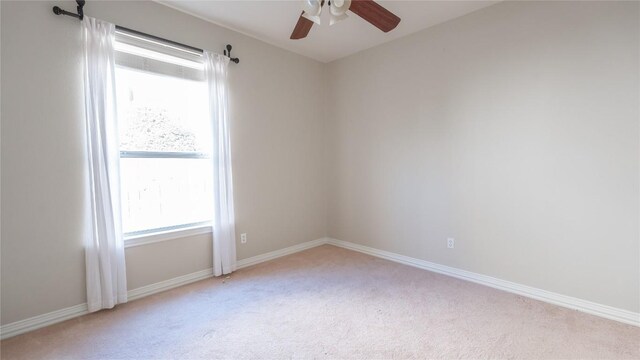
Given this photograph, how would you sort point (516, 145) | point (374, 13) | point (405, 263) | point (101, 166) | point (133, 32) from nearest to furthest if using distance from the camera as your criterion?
1. point (374, 13)
2. point (101, 166)
3. point (133, 32)
4. point (516, 145)
5. point (405, 263)

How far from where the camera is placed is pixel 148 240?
2.67 metres

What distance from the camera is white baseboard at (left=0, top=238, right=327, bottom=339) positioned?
6.75 feet

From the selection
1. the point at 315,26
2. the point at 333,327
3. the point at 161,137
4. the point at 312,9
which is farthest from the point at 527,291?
the point at 161,137

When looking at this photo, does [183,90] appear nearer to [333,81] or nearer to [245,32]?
[245,32]

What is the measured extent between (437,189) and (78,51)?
3.47m

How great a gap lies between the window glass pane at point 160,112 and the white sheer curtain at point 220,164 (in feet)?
0.30

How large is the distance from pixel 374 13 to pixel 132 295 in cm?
304

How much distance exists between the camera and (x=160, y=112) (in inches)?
109

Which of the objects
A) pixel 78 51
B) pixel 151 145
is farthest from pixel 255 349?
pixel 78 51

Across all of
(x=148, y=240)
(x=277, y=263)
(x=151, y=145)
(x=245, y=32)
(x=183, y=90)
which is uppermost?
(x=245, y=32)

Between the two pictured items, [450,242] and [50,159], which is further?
[450,242]

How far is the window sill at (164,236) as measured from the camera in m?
2.58

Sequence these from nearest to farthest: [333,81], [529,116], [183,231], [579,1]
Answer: [579,1] < [529,116] < [183,231] < [333,81]

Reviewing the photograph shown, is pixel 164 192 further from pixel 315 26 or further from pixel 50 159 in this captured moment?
pixel 315 26
